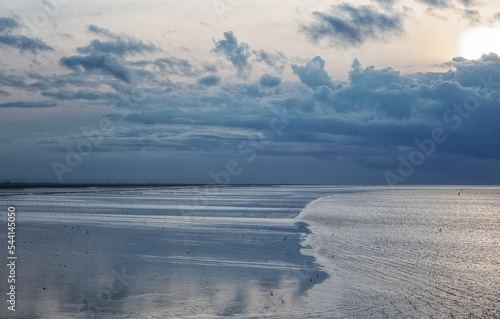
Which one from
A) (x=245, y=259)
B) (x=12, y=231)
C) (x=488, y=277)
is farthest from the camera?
(x=12, y=231)

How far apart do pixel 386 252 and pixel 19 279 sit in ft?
63.4

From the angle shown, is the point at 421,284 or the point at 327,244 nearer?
the point at 421,284

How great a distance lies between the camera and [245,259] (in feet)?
83.0

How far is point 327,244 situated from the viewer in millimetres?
32469

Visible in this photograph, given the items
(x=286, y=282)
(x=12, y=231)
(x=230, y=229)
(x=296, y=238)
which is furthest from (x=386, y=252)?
(x=12, y=231)

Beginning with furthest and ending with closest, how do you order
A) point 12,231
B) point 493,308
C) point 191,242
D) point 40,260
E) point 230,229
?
point 230,229
point 12,231
point 191,242
point 40,260
point 493,308

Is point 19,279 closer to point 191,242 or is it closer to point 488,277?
point 191,242

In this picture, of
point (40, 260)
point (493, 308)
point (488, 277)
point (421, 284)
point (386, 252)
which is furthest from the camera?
point (386, 252)

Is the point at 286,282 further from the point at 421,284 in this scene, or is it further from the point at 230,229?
the point at 230,229

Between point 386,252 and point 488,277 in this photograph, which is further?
point 386,252

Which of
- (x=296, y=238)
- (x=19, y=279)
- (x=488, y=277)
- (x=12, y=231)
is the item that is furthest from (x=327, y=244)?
(x=12, y=231)

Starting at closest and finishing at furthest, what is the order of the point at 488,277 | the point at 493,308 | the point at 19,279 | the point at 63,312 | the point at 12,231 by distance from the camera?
the point at 63,312 < the point at 493,308 < the point at 19,279 < the point at 488,277 < the point at 12,231

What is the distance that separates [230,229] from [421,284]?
2168cm

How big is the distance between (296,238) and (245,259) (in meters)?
10.4
